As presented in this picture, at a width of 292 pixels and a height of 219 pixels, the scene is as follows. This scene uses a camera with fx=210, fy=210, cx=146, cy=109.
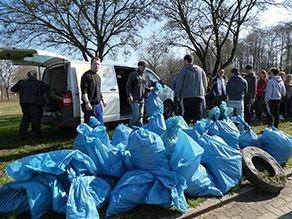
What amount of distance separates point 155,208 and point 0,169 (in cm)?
287

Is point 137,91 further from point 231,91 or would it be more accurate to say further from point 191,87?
point 231,91

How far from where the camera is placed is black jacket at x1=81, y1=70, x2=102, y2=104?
4116 mm

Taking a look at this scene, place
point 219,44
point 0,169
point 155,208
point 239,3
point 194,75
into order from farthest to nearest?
point 219,44
point 239,3
point 194,75
point 0,169
point 155,208

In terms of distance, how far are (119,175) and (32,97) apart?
3876 mm

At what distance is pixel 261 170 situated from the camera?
3201 mm

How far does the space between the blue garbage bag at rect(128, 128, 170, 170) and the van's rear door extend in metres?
3.58

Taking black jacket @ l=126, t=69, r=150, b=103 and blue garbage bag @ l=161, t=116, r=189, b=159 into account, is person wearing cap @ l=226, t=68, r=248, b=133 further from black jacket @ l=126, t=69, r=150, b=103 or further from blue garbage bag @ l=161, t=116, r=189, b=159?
blue garbage bag @ l=161, t=116, r=189, b=159

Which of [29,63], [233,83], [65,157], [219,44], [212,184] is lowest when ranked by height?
[212,184]

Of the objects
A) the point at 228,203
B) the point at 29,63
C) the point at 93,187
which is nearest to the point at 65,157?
the point at 93,187

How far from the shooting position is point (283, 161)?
3.64 m

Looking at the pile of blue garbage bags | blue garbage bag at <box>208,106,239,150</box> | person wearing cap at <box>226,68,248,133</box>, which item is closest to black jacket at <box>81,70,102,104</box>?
the pile of blue garbage bags

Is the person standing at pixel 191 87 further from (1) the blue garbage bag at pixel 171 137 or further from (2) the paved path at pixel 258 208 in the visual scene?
(2) the paved path at pixel 258 208

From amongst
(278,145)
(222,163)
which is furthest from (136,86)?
(278,145)

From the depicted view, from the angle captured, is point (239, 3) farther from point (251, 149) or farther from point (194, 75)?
point (251, 149)
